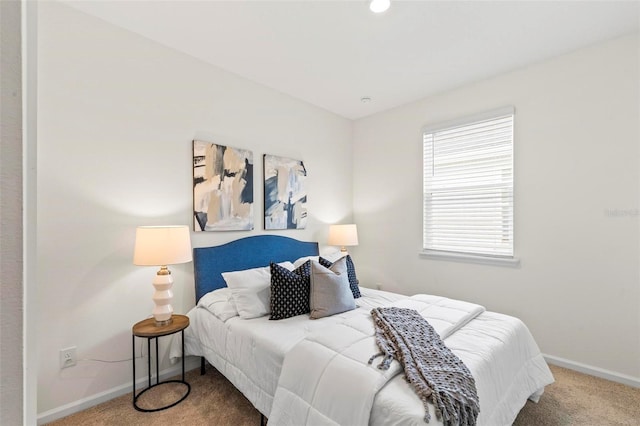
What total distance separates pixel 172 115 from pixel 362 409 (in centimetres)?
251

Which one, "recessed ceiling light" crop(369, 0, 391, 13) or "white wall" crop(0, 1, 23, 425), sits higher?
"recessed ceiling light" crop(369, 0, 391, 13)

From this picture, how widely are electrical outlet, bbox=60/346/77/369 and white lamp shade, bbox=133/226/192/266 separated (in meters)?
0.72

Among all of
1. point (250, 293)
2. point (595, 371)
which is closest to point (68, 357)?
point (250, 293)

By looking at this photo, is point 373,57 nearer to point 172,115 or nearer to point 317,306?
point 172,115

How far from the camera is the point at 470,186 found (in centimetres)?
314

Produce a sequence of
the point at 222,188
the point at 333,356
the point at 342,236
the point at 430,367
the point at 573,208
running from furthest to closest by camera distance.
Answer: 1. the point at 342,236
2. the point at 222,188
3. the point at 573,208
4. the point at 333,356
5. the point at 430,367

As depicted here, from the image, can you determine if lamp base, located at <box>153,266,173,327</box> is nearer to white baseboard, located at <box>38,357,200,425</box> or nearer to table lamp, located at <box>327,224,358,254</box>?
white baseboard, located at <box>38,357,200,425</box>

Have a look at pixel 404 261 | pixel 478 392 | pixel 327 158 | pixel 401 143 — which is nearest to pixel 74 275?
pixel 478 392

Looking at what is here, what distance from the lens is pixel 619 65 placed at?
2.36 meters

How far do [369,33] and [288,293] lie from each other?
2.10 m

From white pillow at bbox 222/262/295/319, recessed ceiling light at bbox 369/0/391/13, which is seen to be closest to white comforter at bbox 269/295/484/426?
white pillow at bbox 222/262/295/319

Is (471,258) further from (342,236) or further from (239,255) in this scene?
(239,255)

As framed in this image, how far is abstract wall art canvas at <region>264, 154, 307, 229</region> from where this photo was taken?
315cm

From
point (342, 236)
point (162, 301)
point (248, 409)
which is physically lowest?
point (248, 409)
